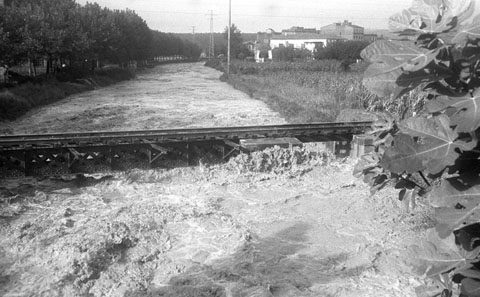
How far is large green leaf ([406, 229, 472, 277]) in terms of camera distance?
1.44m

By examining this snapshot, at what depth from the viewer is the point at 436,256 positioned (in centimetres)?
149

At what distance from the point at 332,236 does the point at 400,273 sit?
62.9 inches

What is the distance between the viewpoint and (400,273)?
7031mm

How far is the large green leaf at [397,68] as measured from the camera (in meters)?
1.41

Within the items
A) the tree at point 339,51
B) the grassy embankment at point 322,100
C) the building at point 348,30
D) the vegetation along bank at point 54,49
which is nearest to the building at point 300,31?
the building at point 348,30

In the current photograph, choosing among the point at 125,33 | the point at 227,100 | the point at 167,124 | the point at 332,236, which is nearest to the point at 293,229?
the point at 332,236

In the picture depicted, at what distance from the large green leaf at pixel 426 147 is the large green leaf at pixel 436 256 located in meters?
0.28

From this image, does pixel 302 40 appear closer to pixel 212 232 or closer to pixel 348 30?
pixel 348 30

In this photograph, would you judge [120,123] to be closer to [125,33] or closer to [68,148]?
[68,148]

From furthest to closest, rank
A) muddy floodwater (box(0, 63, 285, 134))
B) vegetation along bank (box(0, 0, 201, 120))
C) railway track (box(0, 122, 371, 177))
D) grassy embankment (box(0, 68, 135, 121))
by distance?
vegetation along bank (box(0, 0, 201, 120)) < grassy embankment (box(0, 68, 135, 121)) < muddy floodwater (box(0, 63, 285, 134)) < railway track (box(0, 122, 371, 177))

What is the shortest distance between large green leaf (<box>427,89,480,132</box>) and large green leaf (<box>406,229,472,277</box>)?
0.41 metres

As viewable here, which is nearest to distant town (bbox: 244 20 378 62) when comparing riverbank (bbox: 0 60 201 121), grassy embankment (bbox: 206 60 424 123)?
riverbank (bbox: 0 60 201 121)

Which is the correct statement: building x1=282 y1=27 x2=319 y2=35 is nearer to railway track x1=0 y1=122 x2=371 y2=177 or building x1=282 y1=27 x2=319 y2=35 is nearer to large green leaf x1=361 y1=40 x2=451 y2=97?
railway track x1=0 y1=122 x2=371 y2=177

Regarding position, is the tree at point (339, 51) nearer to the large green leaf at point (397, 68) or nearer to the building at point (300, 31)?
the building at point (300, 31)
